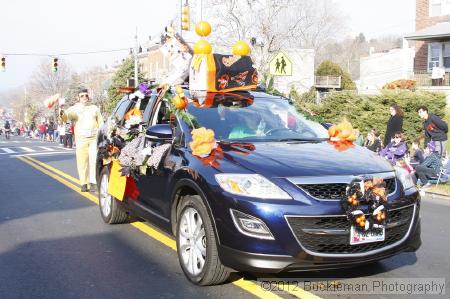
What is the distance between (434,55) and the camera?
29.7 metres

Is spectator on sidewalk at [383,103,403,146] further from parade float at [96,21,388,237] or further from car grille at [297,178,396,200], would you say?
car grille at [297,178,396,200]

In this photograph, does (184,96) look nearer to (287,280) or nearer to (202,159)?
(202,159)

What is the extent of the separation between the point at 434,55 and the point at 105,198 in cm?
2713

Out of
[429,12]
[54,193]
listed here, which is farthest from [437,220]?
[429,12]

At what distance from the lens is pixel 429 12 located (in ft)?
101

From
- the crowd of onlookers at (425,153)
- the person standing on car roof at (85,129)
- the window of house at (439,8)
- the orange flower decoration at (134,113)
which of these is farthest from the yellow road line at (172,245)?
the window of house at (439,8)

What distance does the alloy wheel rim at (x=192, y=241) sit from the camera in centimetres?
428

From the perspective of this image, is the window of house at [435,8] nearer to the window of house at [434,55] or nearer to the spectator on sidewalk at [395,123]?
the window of house at [434,55]

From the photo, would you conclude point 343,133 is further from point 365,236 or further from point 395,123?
point 395,123

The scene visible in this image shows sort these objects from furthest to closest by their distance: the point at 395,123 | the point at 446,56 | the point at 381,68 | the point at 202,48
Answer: the point at 381,68
the point at 446,56
the point at 395,123
the point at 202,48

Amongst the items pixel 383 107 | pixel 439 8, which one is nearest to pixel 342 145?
pixel 383 107

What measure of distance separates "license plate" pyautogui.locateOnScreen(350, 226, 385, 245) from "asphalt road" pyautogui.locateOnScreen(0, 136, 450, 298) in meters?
0.54

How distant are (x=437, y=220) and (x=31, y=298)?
5.75 metres

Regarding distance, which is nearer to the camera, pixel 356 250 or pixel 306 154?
pixel 356 250
